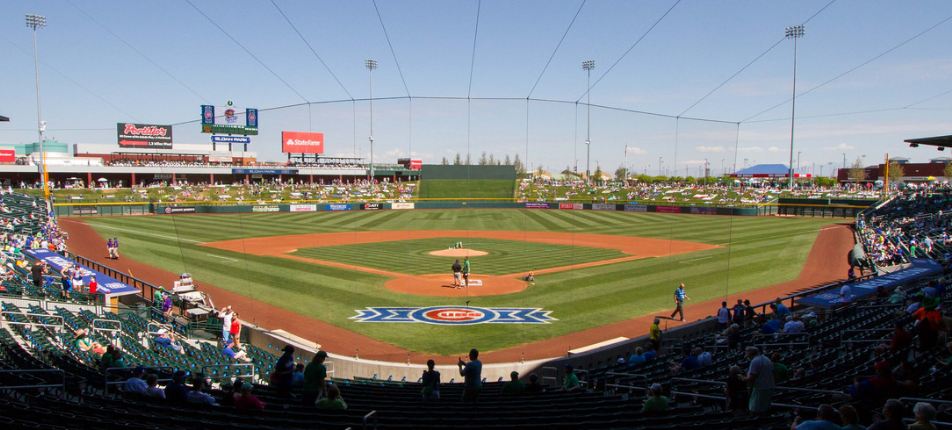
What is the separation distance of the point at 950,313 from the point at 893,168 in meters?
122

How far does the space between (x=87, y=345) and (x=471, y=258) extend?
22.8 meters

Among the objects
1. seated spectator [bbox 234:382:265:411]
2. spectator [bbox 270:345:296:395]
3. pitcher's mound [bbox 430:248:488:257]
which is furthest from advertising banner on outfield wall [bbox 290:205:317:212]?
seated spectator [bbox 234:382:265:411]

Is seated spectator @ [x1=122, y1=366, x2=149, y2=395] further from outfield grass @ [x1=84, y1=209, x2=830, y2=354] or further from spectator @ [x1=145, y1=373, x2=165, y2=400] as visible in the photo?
outfield grass @ [x1=84, y1=209, x2=830, y2=354]

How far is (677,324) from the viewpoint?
60.5 feet

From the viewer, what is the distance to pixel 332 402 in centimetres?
734

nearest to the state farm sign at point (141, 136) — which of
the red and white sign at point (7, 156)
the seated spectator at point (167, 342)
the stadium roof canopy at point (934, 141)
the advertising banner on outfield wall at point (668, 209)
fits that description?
the red and white sign at point (7, 156)

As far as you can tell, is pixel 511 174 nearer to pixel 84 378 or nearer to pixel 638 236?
pixel 638 236

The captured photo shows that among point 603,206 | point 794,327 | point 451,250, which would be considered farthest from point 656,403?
point 603,206

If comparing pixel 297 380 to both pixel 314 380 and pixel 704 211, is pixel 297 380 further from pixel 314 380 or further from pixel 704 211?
pixel 704 211

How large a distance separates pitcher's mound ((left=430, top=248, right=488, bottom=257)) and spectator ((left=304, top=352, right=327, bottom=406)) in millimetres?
25772

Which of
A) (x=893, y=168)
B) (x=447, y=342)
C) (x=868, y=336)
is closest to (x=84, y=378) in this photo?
(x=447, y=342)

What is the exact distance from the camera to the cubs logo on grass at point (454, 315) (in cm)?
1909

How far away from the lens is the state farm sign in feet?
288

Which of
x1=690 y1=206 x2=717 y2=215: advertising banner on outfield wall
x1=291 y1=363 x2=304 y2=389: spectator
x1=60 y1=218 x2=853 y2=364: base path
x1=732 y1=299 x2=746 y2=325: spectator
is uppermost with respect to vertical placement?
x1=690 y1=206 x2=717 y2=215: advertising banner on outfield wall
